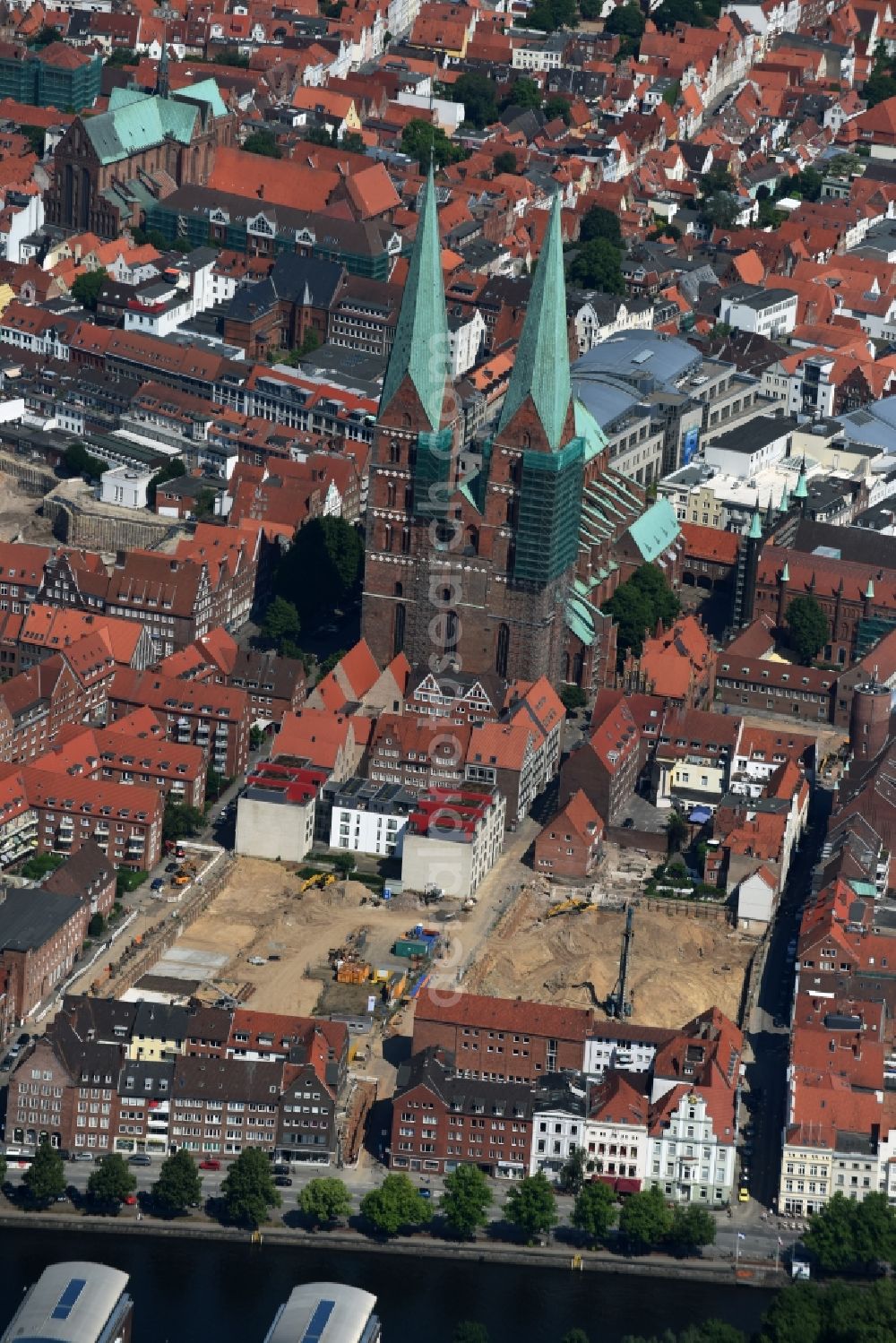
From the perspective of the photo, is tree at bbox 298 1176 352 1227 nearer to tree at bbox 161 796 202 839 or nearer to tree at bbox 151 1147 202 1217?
tree at bbox 151 1147 202 1217

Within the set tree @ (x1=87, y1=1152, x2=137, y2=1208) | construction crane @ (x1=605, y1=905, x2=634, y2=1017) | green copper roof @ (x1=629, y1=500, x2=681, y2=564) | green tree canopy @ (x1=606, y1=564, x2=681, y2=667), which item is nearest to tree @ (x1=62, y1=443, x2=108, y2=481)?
green copper roof @ (x1=629, y1=500, x2=681, y2=564)

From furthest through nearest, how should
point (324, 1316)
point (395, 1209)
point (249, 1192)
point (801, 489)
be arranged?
point (801, 489) → point (249, 1192) → point (395, 1209) → point (324, 1316)

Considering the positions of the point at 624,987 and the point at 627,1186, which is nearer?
the point at 627,1186

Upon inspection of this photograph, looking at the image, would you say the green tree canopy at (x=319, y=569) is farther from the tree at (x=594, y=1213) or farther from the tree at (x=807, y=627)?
the tree at (x=594, y=1213)

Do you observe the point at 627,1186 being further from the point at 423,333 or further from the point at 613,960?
the point at 423,333

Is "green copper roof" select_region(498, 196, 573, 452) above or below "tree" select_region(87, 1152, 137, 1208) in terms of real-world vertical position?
above

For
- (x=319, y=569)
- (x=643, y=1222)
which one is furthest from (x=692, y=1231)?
(x=319, y=569)

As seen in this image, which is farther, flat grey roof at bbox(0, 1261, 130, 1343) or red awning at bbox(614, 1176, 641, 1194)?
red awning at bbox(614, 1176, 641, 1194)
